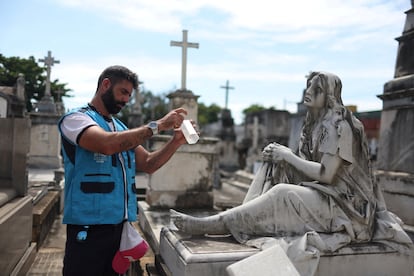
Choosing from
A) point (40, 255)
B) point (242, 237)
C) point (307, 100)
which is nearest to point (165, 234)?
point (242, 237)

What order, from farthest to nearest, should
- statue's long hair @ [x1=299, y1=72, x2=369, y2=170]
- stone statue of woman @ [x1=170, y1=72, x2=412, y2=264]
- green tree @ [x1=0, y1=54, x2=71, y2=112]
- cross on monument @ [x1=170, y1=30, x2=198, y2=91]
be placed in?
green tree @ [x1=0, y1=54, x2=71, y2=112] → cross on monument @ [x1=170, y1=30, x2=198, y2=91] → statue's long hair @ [x1=299, y1=72, x2=369, y2=170] → stone statue of woman @ [x1=170, y1=72, x2=412, y2=264]

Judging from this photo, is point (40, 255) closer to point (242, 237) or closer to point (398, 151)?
point (242, 237)

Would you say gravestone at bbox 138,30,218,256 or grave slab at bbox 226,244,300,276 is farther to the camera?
gravestone at bbox 138,30,218,256

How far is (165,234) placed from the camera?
3100 mm

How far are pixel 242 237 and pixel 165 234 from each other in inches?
25.2

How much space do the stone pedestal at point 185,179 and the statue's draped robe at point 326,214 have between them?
105 inches

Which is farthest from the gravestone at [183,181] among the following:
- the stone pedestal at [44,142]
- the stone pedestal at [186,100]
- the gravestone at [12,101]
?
the stone pedestal at [44,142]

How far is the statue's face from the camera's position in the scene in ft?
10.3

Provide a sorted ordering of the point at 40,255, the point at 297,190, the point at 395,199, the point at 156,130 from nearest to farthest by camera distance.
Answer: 1. the point at 156,130
2. the point at 297,190
3. the point at 40,255
4. the point at 395,199

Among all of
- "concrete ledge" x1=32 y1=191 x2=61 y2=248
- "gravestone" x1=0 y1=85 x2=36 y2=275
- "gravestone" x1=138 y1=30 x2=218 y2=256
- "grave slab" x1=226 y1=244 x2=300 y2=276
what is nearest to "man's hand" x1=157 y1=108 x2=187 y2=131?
"grave slab" x1=226 y1=244 x2=300 y2=276

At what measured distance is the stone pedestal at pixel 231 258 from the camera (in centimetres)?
255

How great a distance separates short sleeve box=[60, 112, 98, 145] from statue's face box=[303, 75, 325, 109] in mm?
1874

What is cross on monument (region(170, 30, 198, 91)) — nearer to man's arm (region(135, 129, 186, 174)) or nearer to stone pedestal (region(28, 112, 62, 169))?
man's arm (region(135, 129, 186, 174))

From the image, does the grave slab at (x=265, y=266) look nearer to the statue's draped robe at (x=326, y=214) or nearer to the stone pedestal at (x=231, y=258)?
the stone pedestal at (x=231, y=258)
